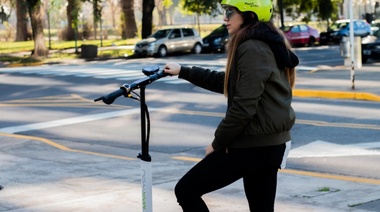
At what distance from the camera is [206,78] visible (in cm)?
505

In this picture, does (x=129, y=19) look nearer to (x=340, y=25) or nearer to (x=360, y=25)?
(x=340, y=25)

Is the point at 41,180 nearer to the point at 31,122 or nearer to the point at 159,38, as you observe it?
the point at 31,122

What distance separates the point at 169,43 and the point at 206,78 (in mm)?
35485

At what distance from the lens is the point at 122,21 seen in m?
57.1

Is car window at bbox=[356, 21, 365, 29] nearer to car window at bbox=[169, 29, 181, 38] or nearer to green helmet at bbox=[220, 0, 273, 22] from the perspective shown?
car window at bbox=[169, 29, 181, 38]

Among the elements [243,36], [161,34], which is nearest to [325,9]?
[161,34]

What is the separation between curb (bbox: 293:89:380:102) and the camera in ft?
58.3

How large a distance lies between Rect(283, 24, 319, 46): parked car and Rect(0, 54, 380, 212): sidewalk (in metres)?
36.9

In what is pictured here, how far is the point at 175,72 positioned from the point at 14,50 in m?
41.7

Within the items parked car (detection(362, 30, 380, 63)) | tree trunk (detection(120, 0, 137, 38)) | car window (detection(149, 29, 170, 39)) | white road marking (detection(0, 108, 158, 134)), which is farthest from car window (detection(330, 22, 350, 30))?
white road marking (detection(0, 108, 158, 134))

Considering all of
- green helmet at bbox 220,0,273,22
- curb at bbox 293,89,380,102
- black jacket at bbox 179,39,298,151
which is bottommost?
curb at bbox 293,89,380,102

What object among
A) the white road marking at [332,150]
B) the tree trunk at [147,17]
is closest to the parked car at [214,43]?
the tree trunk at [147,17]

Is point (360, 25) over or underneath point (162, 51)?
over

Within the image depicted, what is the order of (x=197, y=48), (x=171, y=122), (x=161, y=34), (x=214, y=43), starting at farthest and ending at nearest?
(x=214, y=43), (x=197, y=48), (x=161, y=34), (x=171, y=122)
